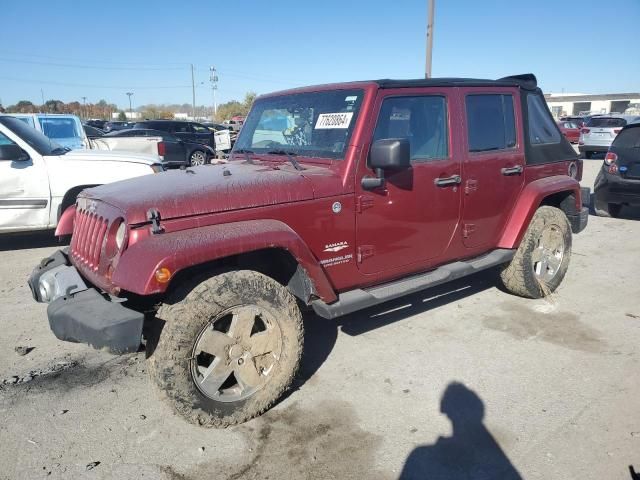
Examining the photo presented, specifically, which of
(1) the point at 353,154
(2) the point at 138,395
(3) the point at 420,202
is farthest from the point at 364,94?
(2) the point at 138,395

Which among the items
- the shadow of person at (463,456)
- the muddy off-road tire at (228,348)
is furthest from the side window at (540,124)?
the muddy off-road tire at (228,348)

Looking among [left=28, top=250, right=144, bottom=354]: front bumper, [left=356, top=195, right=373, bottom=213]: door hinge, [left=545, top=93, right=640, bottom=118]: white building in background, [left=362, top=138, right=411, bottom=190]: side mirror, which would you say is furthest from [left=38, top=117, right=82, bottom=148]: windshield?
[left=545, top=93, right=640, bottom=118]: white building in background

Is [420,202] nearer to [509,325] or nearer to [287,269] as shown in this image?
[287,269]

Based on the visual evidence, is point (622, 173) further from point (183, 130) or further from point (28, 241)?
point (183, 130)

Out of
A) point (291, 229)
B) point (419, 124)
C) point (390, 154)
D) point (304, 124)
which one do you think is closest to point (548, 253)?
point (419, 124)

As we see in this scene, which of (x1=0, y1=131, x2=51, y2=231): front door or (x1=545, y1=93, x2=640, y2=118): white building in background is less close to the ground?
(x1=545, y1=93, x2=640, y2=118): white building in background

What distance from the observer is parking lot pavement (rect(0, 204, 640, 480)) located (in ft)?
8.34

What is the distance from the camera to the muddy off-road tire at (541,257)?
457cm

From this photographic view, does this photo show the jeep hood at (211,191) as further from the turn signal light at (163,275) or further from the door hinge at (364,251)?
the door hinge at (364,251)

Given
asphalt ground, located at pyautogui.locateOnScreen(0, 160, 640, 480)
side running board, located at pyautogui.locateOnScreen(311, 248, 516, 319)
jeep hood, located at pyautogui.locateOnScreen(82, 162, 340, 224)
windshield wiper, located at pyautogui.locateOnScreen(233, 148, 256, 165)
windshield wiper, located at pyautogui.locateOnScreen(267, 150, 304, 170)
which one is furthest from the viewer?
windshield wiper, located at pyautogui.locateOnScreen(233, 148, 256, 165)

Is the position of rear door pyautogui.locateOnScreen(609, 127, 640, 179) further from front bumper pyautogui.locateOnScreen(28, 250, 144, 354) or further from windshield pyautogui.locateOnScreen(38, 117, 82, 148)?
windshield pyautogui.locateOnScreen(38, 117, 82, 148)

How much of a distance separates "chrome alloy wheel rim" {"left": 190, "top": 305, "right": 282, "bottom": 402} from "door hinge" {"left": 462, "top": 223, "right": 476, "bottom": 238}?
75.2 inches

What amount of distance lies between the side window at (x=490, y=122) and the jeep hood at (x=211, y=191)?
1499 mm

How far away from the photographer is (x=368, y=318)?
14.3 ft
